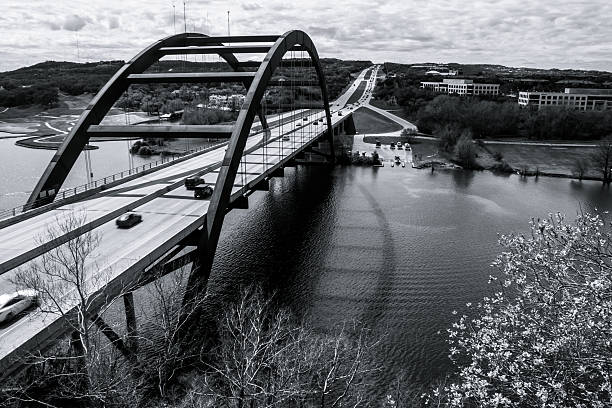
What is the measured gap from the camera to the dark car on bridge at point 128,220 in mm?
24734

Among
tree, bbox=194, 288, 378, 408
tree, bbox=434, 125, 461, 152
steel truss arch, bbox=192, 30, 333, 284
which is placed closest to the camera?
tree, bbox=194, 288, 378, 408

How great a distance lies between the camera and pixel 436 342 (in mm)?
24359

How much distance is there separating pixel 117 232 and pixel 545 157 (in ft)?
246

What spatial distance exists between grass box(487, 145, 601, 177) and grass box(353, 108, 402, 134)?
24.4 metres

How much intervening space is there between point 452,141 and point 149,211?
66.0 m

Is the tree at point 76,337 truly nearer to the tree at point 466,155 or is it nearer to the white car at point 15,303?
the white car at point 15,303

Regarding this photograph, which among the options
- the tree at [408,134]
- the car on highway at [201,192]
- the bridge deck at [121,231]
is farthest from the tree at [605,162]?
the car on highway at [201,192]

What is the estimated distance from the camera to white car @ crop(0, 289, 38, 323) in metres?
15.3

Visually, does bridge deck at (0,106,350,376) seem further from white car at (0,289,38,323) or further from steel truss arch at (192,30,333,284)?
steel truss arch at (192,30,333,284)

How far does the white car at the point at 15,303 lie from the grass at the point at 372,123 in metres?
91.9

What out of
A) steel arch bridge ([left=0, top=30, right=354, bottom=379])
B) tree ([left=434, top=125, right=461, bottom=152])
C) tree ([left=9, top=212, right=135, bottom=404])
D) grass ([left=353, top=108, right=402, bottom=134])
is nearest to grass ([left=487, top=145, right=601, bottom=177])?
tree ([left=434, top=125, right=461, bottom=152])

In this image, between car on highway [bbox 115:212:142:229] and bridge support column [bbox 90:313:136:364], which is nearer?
bridge support column [bbox 90:313:136:364]

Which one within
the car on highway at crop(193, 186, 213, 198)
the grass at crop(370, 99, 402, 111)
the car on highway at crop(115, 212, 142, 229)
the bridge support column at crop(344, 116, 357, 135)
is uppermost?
the grass at crop(370, 99, 402, 111)

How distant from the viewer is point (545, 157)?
263 feet
